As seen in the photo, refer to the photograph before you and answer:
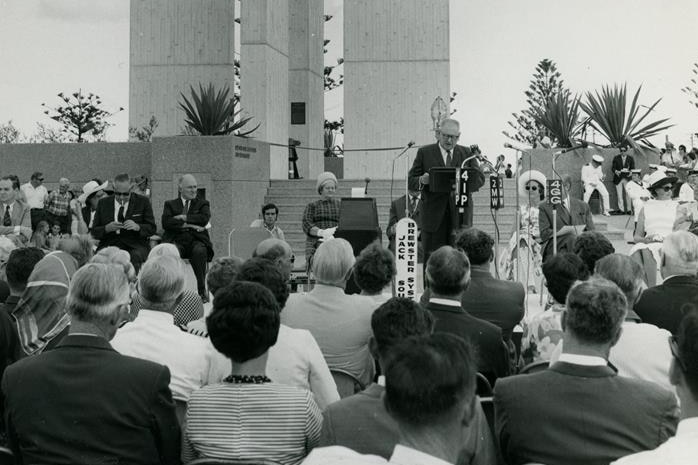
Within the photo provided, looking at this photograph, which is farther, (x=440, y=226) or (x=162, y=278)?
(x=440, y=226)

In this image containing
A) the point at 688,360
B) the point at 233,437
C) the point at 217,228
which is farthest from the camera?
the point at 217,228

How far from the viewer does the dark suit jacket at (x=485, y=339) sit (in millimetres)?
3770

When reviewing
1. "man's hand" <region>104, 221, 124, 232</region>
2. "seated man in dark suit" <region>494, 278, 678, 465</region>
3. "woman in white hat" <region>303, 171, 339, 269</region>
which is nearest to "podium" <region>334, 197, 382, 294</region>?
"woman in white hat" <region>303, 171, 339, 269</region>

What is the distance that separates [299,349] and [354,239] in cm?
564

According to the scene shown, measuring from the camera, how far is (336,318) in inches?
156

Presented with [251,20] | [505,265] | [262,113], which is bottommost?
[505,265]

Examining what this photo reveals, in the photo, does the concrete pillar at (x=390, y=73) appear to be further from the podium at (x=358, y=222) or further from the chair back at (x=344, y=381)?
the chair back at (x=344, y=381)

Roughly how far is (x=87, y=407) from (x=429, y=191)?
17.8 feet

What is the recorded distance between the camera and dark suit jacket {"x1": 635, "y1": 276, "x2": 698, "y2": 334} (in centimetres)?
423

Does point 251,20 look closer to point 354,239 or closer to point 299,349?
point 354,239

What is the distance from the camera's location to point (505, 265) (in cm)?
997

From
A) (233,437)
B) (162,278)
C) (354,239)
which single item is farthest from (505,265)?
(233,437)

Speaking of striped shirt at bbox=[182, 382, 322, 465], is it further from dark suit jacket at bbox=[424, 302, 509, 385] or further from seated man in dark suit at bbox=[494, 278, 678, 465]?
dark suit jacket at bbox=[424, 302, 509, 385]

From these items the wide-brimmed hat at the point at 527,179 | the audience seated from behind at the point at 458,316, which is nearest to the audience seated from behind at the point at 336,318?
the audience seated from behind at the point at 458,316
